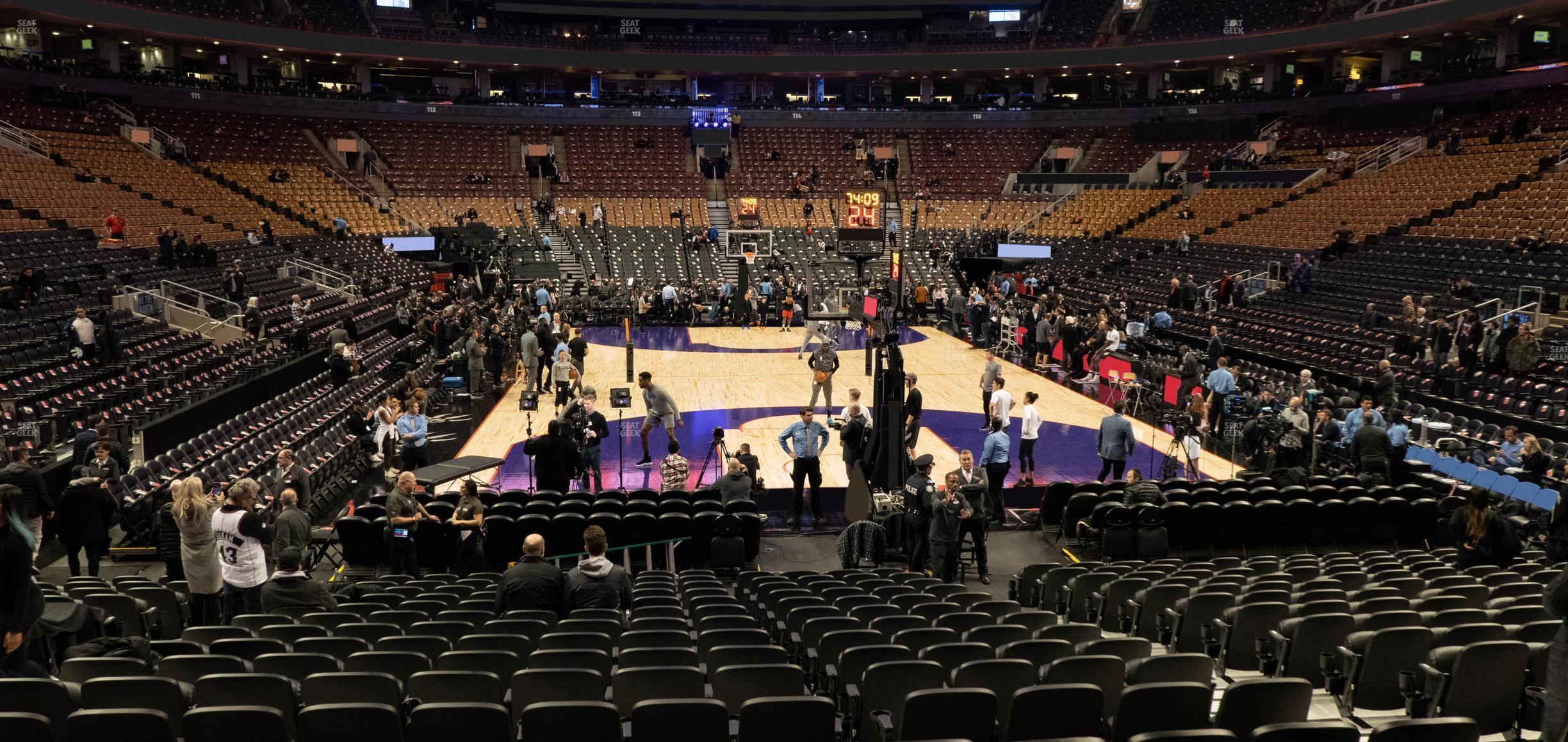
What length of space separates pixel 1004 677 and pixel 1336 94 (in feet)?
132

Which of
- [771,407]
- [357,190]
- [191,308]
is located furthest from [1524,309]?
[357,190]

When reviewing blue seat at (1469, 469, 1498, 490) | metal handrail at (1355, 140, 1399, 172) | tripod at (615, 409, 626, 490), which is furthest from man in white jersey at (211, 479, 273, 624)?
metal handrail at (1355, 140, 1399, 172)

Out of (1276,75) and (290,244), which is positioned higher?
(1276,75)

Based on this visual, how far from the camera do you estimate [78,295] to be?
1908cm

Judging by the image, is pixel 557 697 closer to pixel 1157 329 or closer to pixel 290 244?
pixel 1157 329

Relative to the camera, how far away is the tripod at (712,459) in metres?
13.1

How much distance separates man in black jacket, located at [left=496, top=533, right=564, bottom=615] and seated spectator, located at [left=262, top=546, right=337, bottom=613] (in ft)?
4.20

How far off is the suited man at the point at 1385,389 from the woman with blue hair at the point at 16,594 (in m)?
16.1

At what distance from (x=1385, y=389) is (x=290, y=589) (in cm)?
1504

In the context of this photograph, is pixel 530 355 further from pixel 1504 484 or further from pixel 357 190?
pixel 357 190

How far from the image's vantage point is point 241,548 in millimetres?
7262

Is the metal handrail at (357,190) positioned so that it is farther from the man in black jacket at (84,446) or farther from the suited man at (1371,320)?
the suited man at (1371,320)

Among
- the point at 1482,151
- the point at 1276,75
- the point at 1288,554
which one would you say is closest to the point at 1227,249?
the point at 1482,151

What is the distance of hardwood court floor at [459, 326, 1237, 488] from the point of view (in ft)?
49.6
